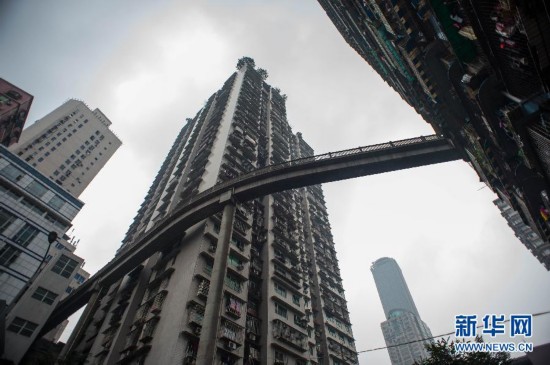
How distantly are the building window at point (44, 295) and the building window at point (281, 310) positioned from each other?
30703 mm

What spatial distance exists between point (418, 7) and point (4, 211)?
164ft

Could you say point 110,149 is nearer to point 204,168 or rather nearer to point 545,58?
point 204,168

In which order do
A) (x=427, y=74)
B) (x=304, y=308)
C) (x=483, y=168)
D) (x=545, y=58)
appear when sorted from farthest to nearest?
1. (x=304, y=308)
2. (x=483, y=168)
3. (x=427, y=74)
4. (x=545, y=58)

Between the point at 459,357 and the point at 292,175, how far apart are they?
1922cm

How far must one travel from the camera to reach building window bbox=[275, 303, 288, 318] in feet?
101

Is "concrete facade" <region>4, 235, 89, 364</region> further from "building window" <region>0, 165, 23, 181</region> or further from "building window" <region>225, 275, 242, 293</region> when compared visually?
"building window" <region>225, 275, 242, 293</region>

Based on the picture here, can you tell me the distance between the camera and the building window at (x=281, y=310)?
3073cm

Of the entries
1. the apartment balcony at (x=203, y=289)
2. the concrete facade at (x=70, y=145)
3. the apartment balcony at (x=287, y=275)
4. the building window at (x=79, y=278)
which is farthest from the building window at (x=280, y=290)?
the concrete facade at (x=70, y=145)

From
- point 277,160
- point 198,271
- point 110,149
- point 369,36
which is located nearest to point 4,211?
point 198,271

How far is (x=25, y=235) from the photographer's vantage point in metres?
39.4

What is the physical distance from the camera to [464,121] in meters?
18.3

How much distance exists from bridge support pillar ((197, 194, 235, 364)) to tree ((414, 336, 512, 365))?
1340 centimetres

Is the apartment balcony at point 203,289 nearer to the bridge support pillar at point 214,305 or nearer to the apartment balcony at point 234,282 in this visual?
the apartment balcony at point 234,282

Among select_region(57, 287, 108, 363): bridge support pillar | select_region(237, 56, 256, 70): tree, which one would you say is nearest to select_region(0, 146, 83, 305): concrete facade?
select_region(57, 287, 108, 363): bridge support pillar
